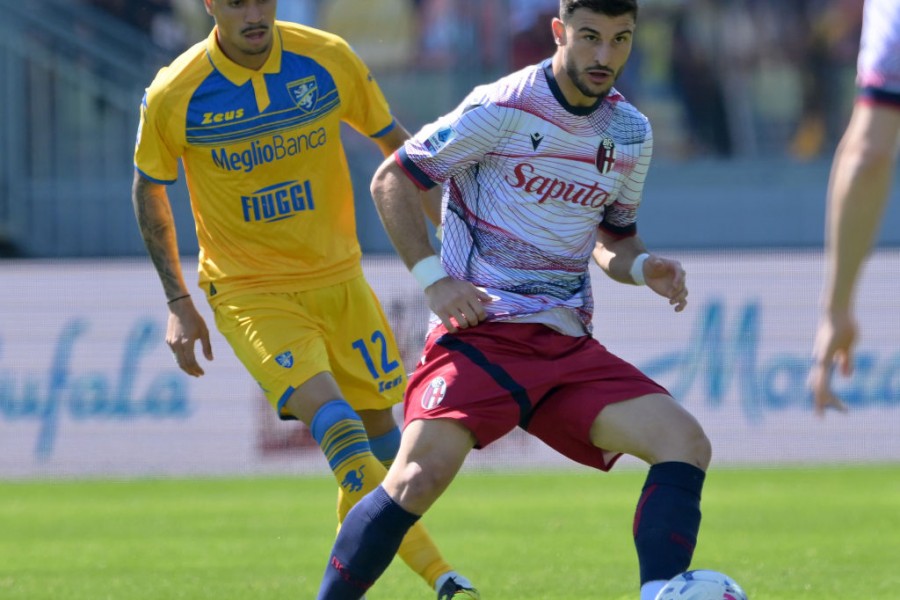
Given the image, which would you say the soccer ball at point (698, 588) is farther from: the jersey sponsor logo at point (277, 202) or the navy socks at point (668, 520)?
the jersey sponsor logo at point (277, 202)

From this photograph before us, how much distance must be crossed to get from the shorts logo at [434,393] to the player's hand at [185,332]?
4.11ft

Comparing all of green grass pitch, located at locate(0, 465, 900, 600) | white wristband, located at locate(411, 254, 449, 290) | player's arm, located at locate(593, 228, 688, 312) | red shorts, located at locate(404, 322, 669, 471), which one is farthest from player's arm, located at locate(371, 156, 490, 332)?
green grass pitch, located at locate(0, 465, 900, 600)

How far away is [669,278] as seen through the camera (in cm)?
456

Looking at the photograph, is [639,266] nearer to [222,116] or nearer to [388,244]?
[222,116]

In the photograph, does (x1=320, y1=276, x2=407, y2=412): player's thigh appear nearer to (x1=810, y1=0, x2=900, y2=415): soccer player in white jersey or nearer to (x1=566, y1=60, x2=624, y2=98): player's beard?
(x1=566, y1=60, x2=624, y2=98): player's beard

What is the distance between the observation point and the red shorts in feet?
14.4

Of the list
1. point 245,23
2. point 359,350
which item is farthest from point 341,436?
point 245,23

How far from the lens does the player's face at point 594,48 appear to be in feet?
14.2

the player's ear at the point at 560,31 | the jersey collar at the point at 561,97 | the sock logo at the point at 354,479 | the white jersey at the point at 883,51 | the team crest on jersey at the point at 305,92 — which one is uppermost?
the white jersey at the point at 883,51

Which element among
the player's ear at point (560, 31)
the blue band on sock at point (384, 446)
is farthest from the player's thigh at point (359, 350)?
the player's ear at point (560, 31)

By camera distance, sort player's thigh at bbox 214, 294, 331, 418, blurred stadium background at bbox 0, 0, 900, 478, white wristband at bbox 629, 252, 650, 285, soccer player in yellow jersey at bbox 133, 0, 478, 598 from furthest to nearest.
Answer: blurred stadium background at bbox 0, 0, 900, 478
soccer player in yellow jersey at bbox 133, 0, 478, 598
player's thigh at bbox 214, 294, 331, 418
white wristband at bbox 629, 252, 650, 285

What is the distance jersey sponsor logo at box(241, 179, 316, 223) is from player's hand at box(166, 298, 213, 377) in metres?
0.39

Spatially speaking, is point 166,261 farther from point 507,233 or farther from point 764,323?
point 764,323

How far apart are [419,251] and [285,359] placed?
41.0 inches
